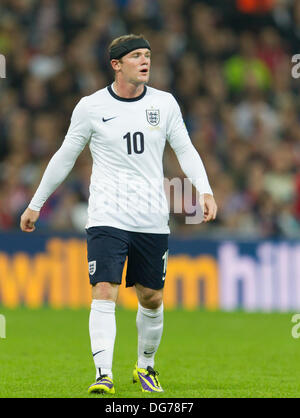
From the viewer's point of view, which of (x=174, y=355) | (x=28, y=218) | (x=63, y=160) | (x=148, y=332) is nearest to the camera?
(x=28, y=218)

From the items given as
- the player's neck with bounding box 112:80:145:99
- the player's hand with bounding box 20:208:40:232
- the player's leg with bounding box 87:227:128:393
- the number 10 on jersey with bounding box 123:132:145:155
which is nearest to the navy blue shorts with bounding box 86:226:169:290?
the player's leg with bounding box 87:227:128:393

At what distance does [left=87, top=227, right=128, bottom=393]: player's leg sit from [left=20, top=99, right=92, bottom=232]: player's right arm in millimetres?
473

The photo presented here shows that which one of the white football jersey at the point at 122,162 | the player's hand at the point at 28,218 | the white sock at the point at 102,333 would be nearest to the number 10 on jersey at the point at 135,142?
the white football jersey at the point at 122,162

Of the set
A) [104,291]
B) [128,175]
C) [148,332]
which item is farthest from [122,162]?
[148,332]

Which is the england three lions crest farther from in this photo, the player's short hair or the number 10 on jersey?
the player's short hair

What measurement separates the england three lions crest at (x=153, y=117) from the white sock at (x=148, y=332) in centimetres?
128

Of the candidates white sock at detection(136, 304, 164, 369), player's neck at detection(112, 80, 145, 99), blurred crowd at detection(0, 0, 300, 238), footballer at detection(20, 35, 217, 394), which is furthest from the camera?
blurred crowd at detection(0, 0, 300, 238)

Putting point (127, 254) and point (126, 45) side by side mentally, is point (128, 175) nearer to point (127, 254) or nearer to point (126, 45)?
point (127, 254)

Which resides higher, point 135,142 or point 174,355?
point 135,142

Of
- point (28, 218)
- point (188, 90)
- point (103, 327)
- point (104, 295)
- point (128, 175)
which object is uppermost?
point (188, 90)

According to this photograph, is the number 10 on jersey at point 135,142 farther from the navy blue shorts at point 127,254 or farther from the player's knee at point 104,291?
the player's knee at point 104,291

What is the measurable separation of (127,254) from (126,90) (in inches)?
→ 44.6

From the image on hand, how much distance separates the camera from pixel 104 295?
22.4 feet

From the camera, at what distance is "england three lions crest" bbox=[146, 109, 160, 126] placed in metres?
7.10
